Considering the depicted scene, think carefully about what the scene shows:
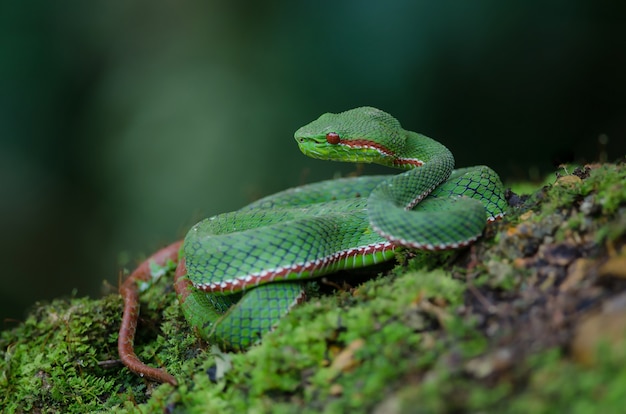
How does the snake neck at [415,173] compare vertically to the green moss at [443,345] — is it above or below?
above

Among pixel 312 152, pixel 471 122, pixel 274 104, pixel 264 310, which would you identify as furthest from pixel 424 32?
pixel 264 310

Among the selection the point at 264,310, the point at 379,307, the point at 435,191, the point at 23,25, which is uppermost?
the point at 23,25

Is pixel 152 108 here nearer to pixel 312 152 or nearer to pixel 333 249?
pixel 312 152

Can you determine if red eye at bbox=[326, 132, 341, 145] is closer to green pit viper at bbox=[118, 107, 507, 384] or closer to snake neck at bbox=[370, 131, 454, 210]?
green pit viper at bbox=[118, 107, 507, 384]

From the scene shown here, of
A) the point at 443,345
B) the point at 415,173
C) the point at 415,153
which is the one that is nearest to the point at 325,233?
the point at 415,173

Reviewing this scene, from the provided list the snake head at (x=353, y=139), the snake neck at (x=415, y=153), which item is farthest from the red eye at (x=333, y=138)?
the snake neck at (x=415, y=153)

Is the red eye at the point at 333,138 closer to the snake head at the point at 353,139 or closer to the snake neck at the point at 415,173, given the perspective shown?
the snake head at the point at 353,139

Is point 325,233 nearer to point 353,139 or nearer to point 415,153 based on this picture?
point 353,139
